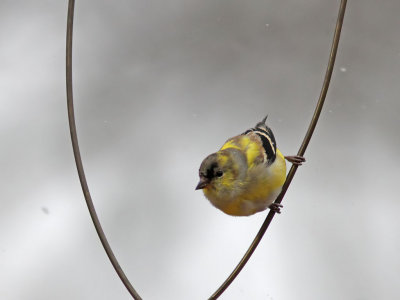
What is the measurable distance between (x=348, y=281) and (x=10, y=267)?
178 cm

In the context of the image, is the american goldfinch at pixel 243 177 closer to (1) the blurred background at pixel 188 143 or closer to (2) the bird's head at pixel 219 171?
(2) the bird's head at pixel 219 171

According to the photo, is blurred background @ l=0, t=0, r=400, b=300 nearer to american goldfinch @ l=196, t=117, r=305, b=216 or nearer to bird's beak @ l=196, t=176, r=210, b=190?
american goldfinch @ l=196, t=117, r=305, b=216

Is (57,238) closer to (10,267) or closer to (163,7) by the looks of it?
(10,267)

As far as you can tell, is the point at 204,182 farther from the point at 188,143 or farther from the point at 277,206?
the point at 188,143

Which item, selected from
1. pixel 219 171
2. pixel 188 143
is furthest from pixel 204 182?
pixel 188 143

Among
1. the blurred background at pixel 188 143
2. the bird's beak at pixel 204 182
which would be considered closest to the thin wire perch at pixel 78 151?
the bird's beak at pixel 204 182

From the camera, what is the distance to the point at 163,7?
4.23 m

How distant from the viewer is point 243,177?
1.69 meters

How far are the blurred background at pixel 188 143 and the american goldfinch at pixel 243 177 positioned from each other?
159cm

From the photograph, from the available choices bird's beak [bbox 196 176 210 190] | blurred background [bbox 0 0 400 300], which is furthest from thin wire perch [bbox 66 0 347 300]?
blurred background [bbox 0 0 400 300]

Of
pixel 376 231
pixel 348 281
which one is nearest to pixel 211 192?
pixel 348 281

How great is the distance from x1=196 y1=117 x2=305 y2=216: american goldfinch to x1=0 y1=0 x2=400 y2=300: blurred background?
159 centimetres

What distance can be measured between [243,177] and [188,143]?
7.15 feet

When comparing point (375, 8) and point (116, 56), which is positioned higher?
point (375, 8)
